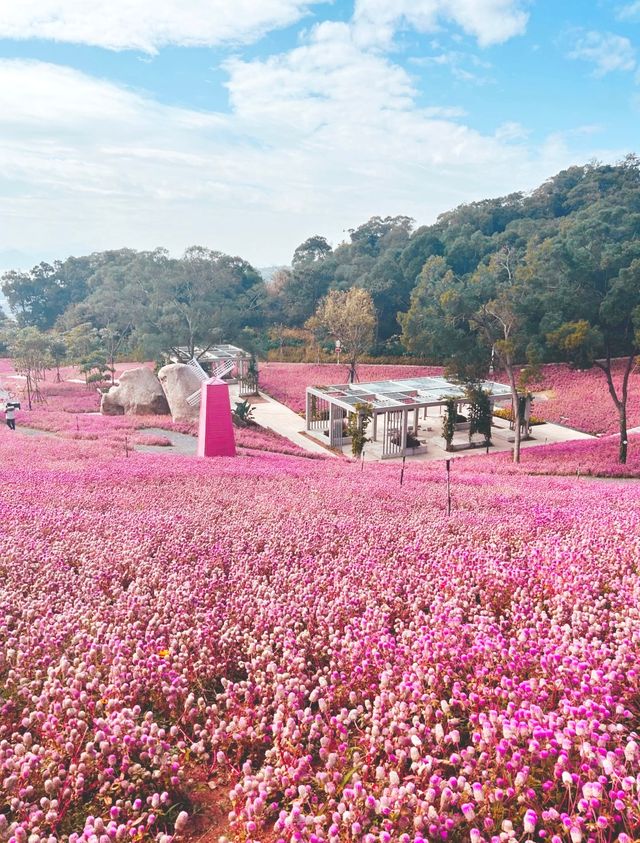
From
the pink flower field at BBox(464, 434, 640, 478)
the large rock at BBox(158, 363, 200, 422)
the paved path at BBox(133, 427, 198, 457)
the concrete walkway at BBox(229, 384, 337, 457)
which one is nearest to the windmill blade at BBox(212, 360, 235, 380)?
the large rock at BBox(158, 363, 200, 422)

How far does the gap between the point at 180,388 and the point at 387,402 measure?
11.0 metres

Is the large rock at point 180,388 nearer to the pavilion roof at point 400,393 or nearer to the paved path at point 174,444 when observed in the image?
the paved path at point 174,444

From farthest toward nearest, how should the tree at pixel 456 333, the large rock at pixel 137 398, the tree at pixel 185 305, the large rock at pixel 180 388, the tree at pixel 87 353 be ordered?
the tree at pixel 87 353 < the tree at pixel 185 305 < the large rock at pixel 137 398 < the large rock at pixel 180 388 < the tree at pixel 456 333

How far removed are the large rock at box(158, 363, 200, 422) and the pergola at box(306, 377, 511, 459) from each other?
6160 millimetres

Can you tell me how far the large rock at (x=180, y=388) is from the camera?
30.4 m

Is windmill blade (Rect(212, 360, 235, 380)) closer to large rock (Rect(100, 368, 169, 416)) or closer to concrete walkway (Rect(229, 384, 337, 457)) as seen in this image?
concrete walkway (Rect(229, 384, 337, 457))

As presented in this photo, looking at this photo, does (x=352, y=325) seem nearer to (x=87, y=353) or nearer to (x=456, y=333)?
(x=456, y=333)

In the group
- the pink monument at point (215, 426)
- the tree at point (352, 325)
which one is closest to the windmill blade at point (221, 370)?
the pink monument at point (215, 426)

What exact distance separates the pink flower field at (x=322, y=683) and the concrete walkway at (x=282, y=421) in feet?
63.7

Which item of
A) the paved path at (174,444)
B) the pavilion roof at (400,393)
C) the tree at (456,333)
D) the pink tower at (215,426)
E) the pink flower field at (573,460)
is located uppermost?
the tree at (456,333)

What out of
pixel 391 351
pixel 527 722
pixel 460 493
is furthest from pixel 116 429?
pixel 391 351

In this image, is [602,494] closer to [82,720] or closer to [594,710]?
[594,710]

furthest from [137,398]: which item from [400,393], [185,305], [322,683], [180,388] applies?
[322,683]

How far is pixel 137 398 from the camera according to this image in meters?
33.2
